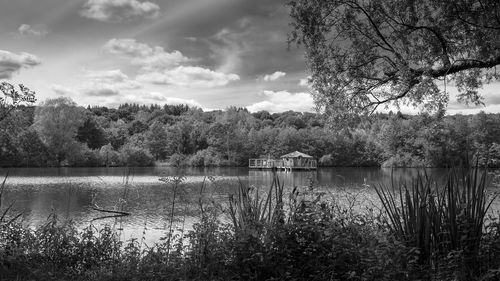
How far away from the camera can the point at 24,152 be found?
5516 cm

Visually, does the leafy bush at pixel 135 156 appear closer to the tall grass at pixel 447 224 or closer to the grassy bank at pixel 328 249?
the grassy bank at pixel 328 249

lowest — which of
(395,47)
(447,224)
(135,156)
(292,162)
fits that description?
(292,162)

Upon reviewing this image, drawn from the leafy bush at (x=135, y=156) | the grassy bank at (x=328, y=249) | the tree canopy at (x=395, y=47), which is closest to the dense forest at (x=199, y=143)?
the leafy bush at (x=135, y=156)

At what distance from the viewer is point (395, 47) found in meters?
7.62

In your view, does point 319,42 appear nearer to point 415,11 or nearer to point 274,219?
point 415,11

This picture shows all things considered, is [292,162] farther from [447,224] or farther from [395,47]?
[447,224]

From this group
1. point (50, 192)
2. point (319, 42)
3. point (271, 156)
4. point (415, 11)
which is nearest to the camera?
point (415, 11)

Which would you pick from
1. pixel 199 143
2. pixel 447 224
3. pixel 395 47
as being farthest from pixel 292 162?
pixel 447 224

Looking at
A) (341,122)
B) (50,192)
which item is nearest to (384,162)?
(50,192)

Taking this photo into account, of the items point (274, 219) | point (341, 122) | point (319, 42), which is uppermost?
point (319, 42)

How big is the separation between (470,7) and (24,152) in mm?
58639

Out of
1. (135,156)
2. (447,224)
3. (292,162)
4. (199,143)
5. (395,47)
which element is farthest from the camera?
(199,143)

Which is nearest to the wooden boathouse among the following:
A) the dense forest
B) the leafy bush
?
the dense forest

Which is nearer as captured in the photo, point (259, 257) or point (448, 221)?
point (259, 257)
